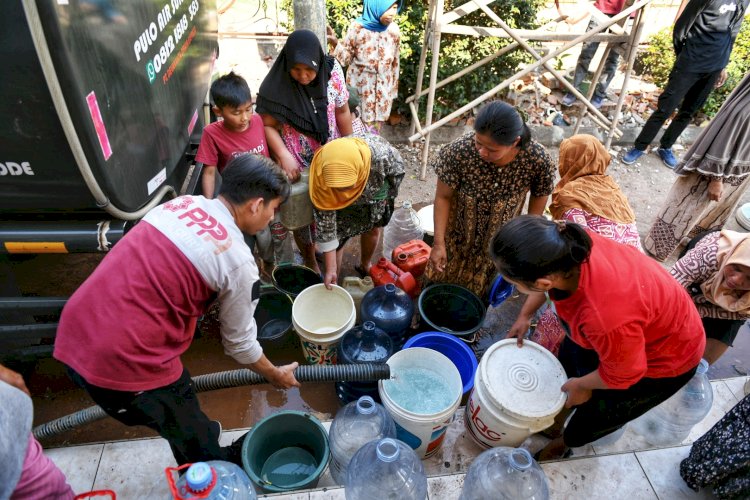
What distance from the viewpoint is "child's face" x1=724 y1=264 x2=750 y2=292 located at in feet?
7.79

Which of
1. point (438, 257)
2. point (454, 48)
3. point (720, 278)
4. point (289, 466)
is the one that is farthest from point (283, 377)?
point (454, 48)

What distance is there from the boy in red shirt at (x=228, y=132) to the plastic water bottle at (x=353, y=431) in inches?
58.6

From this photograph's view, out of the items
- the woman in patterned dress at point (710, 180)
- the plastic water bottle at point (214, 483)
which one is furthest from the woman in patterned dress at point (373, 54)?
the plastic water bottle at point (214, 483)

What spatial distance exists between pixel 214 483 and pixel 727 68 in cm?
775

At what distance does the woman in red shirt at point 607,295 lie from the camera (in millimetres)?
1789

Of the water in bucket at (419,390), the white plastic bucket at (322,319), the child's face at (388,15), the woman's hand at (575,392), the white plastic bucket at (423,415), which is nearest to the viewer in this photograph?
the woman's hand at (575,392)

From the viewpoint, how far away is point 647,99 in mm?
6902

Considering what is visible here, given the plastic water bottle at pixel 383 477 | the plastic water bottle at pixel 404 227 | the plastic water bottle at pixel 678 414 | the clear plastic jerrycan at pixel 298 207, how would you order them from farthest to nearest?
the plastic water bottle at pixel 404 227 < the clear plastic jerrycan at pixel 298 207 < the plastic water bottle at pixel 678 414 < the plastic water bottle at pixel 383 477

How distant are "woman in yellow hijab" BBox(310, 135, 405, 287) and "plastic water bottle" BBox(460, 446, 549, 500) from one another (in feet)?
4.90

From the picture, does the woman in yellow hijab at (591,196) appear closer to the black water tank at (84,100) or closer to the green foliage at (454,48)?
the black water tank at (84,100)

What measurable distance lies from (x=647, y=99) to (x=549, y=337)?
566cm

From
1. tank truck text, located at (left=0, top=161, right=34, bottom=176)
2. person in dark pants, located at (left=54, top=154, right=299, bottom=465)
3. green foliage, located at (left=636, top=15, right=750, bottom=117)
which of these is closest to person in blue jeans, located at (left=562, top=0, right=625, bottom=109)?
green foliage, located at (left=636, top=15, right=750, bottom=117)

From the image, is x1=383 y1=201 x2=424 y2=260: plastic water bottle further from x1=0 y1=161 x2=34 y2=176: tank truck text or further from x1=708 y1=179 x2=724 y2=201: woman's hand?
x1=0 y1=161 x2=34 y2=176: tank truck text

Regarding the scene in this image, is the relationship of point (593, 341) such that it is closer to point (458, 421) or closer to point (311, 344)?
point (458, 421)
